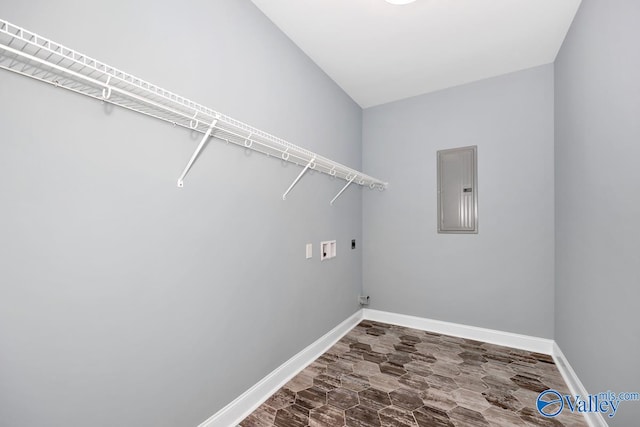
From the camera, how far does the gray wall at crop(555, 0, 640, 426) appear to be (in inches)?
50.8

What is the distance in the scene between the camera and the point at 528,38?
2.27m

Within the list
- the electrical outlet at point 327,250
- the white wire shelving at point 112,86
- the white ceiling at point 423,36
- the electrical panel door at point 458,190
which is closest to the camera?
the white wire shelving at point 112,86

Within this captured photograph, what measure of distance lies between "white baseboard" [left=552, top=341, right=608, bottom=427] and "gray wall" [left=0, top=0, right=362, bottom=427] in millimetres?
1955

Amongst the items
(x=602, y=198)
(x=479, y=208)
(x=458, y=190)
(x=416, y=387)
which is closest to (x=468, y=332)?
(x=416, y=387)

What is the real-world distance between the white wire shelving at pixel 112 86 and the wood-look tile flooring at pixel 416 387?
1486 millimetres

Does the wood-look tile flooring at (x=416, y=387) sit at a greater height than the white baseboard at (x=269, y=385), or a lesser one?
lesser

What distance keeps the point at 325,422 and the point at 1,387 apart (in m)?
1.53

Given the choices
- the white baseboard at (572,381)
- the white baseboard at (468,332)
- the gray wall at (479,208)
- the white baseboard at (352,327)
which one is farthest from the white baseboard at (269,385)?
the white baseboard at (572,381)

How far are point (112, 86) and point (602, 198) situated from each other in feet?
8.19

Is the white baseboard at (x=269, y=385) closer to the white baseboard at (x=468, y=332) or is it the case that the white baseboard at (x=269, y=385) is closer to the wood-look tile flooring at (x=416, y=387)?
the wood-look tile flooring at (x=416, y=387)

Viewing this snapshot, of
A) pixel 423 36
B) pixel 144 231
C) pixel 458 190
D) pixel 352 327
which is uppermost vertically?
pixel 423 36

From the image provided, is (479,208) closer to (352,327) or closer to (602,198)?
(602,198)

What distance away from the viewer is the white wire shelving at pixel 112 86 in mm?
865

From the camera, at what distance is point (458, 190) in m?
3.02
